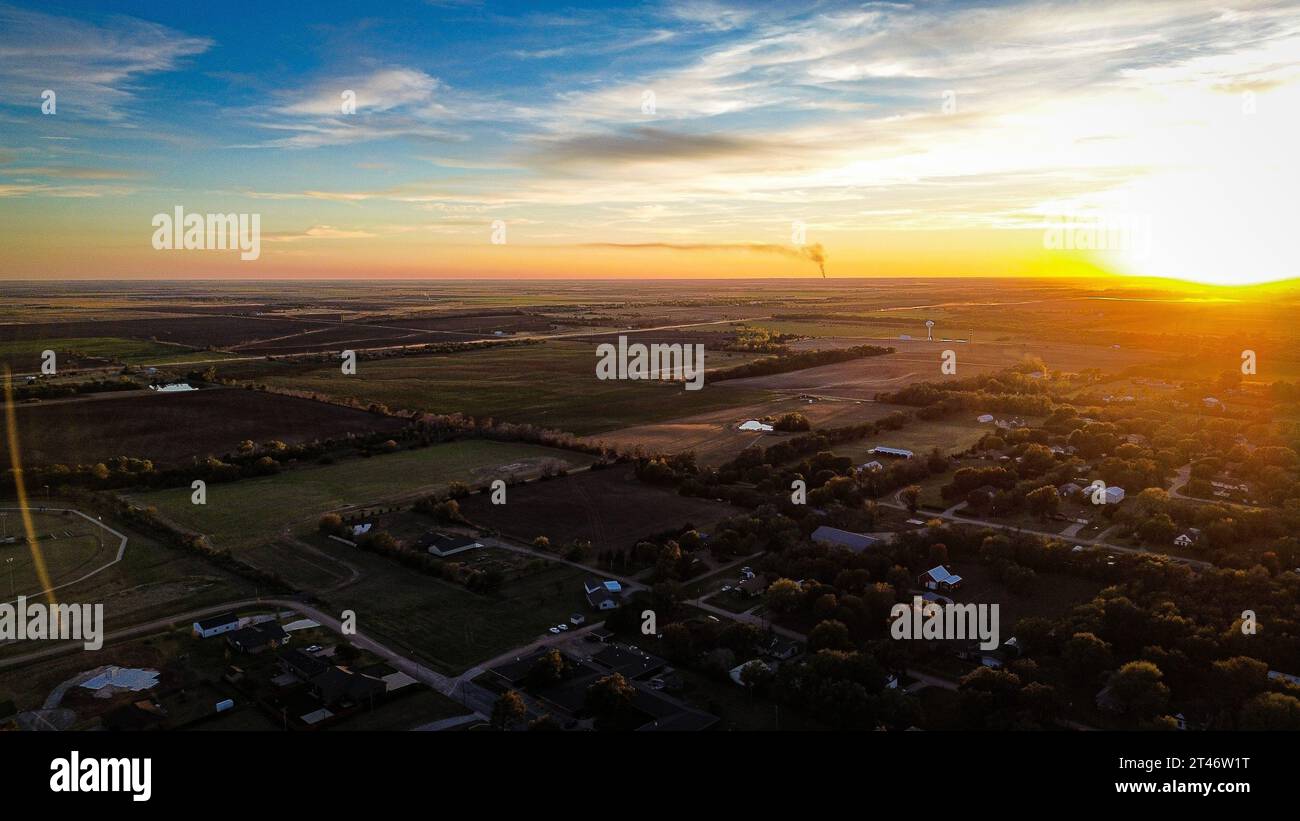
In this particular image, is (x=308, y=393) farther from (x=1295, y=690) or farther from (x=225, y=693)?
(x=1295, y=690)

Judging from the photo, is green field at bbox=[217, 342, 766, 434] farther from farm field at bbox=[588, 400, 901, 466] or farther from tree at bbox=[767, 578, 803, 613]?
tree at bbox=[767, 578, 803, 613]

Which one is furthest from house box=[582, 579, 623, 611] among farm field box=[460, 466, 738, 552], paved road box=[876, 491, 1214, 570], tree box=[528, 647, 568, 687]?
paved road box=[876, 491, 1214, 570]

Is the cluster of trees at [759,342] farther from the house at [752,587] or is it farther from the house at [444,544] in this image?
the house at [752,587]

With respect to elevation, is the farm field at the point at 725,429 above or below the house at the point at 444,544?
above

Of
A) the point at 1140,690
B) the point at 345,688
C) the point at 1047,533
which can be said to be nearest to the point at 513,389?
the point at 1047,533

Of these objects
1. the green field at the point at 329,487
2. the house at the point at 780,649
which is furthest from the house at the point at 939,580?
the green field at the point at 329,487
